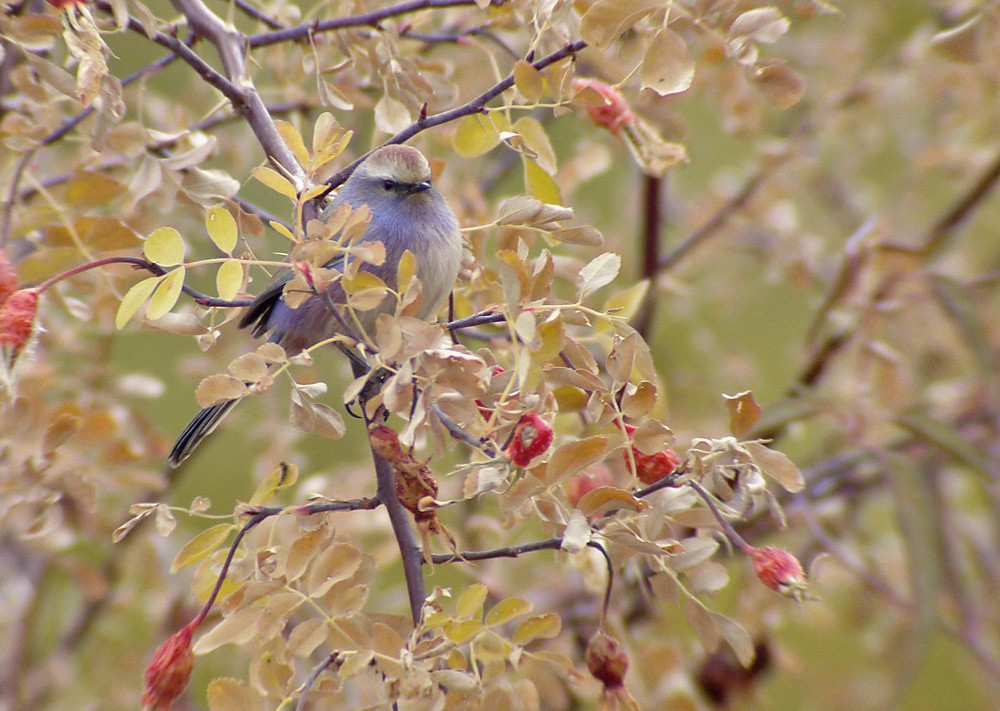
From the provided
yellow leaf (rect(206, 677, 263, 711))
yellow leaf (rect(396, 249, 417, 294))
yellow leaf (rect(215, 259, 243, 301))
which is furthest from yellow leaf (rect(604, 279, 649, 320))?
yellow leaf (rect(206, 677, 263, 711))

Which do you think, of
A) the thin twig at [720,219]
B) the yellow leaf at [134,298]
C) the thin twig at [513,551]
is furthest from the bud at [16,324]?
the thin twig at [720,219]

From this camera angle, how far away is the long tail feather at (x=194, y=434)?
1316 mm

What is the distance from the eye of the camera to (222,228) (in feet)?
3.30

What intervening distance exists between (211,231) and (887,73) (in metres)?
2.24

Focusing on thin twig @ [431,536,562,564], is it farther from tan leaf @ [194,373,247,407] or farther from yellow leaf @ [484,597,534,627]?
tan leaf @ [194,373,247,407]

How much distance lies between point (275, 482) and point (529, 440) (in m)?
0.30

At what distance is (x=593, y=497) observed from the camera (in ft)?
3.19

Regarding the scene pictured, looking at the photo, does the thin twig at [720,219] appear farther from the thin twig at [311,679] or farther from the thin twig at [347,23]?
Result: the thin twig at [311,679]

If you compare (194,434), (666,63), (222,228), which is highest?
(666,63)

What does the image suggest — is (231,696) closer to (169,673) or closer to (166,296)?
(169,673)

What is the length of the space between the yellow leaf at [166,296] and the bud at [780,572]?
2.14ft

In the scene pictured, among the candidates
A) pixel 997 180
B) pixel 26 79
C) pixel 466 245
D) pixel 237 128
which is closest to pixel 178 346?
pixel 237 128

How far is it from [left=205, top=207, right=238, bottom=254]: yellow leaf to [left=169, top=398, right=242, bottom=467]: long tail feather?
0.32m

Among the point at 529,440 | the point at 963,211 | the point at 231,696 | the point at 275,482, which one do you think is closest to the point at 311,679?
the point at 231,696
